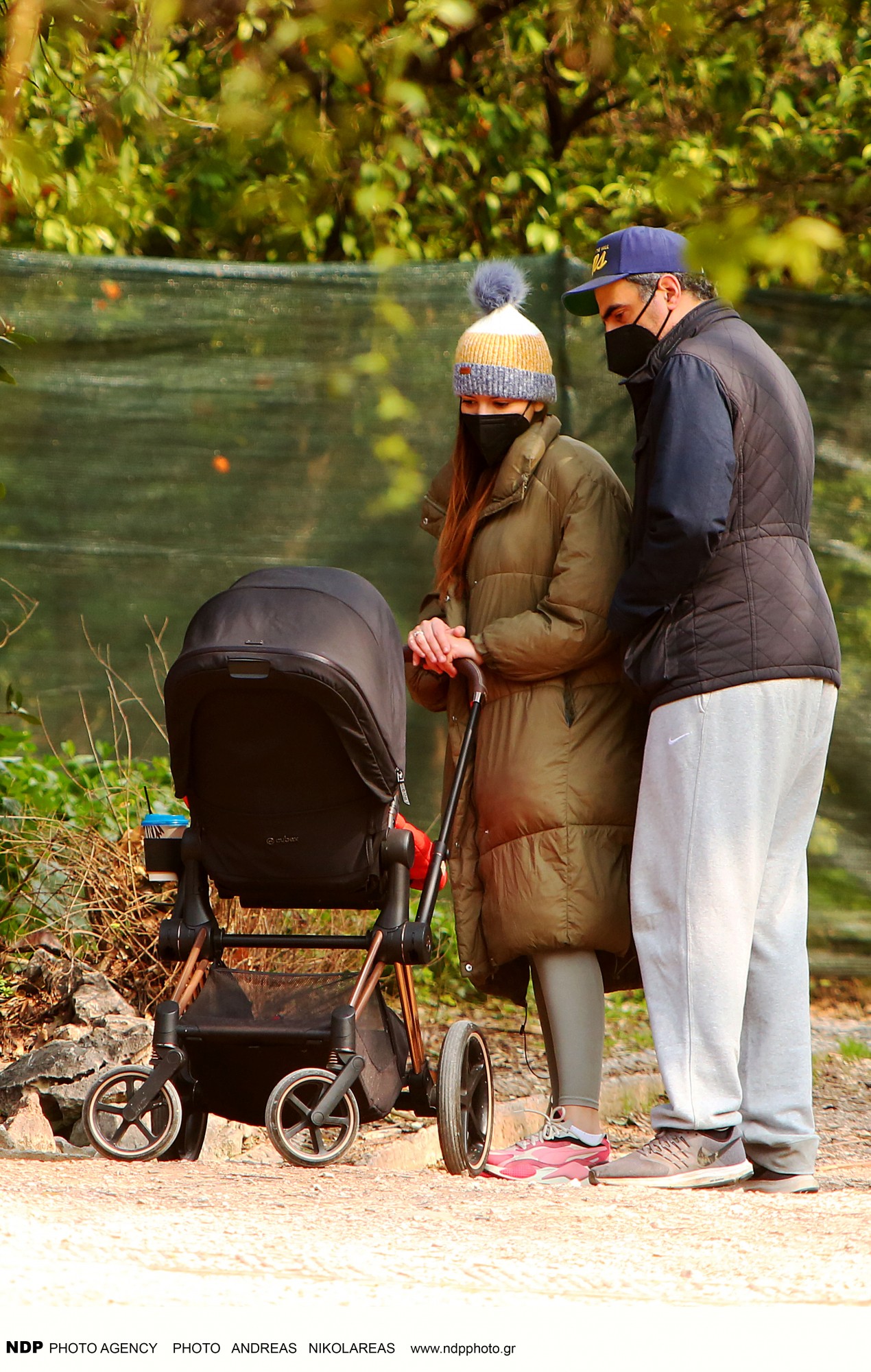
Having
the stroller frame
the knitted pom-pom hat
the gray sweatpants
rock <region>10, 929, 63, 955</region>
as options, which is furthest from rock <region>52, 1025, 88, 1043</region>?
the knitted pom-pom hat

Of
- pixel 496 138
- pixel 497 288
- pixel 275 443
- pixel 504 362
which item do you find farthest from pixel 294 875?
pixel 496 138

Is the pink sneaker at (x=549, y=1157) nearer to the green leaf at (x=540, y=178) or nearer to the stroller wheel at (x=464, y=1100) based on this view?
the stroller wheel at (x=464, y=1100)

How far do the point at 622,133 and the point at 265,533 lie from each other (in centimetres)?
349

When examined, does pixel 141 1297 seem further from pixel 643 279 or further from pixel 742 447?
pixel 643 279

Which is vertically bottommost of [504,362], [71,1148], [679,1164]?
[71,1148]

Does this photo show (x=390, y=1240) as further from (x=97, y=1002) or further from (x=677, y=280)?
(x=677, y=280)

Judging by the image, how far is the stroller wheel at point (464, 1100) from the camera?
3176 millimetres

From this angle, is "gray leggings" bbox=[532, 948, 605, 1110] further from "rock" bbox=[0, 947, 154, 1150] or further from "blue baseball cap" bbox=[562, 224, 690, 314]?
"blue baseball cap" bbox=[562, 224, 690, 314]

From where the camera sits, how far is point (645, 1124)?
175 inches

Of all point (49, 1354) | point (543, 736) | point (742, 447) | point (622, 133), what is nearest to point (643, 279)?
point (742, 447)

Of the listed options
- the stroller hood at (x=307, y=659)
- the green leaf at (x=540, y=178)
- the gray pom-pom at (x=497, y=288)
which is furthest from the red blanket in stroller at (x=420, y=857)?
the green leaf at (x=540, y=178)

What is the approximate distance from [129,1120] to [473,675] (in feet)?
3.78

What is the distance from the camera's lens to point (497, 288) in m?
3.76

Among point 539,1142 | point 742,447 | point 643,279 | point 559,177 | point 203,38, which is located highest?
point 203,38
